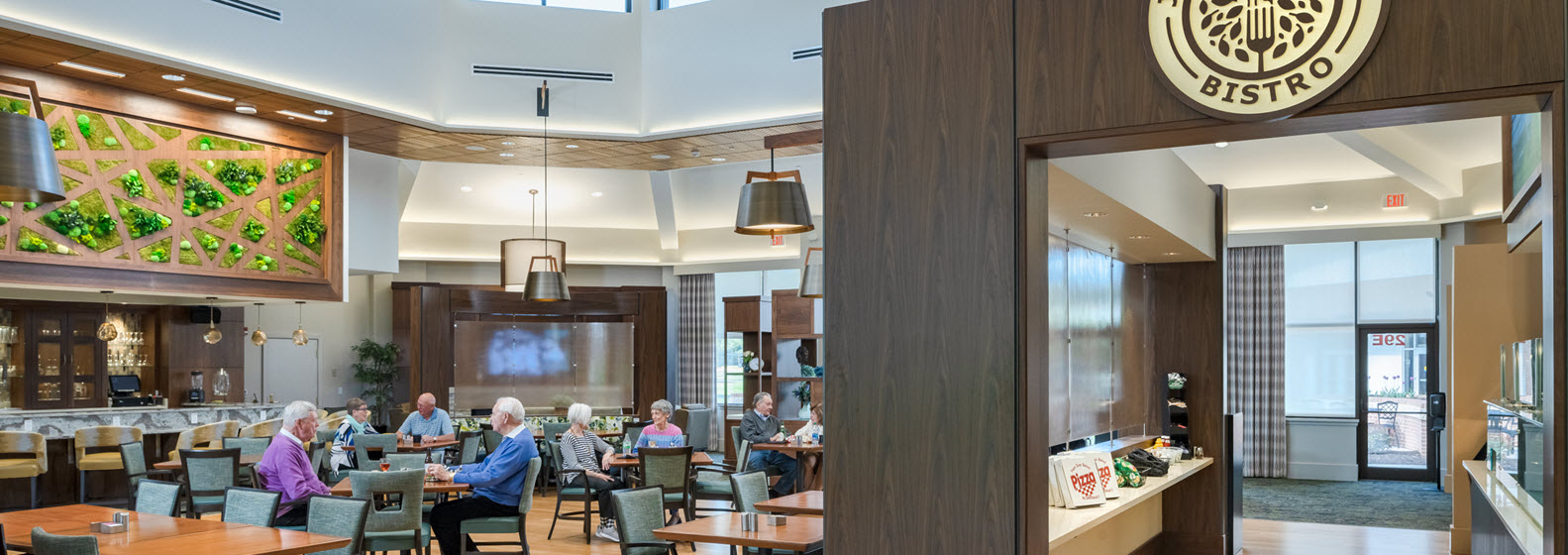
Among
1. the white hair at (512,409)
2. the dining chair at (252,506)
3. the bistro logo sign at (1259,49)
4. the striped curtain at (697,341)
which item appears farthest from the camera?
the striped curtain at (697,341)

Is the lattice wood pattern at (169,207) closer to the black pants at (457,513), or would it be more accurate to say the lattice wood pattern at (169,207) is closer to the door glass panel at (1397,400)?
the black pants at (457,513)

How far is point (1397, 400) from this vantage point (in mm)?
14016

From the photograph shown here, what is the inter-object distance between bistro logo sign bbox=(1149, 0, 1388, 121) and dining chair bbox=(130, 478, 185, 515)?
5.80 metres

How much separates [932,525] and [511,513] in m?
4.28

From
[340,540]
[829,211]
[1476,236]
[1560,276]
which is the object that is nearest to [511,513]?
[340,540]

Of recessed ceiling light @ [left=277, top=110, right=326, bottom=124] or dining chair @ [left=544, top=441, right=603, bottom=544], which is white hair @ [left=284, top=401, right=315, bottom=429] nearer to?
dining chair @ [left=544, top=441, right=603, bottom=544]

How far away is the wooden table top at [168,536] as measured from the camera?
4980 millimetres

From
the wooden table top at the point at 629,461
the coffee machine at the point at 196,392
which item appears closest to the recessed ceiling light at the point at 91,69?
the wooden table top at the point at 629,461

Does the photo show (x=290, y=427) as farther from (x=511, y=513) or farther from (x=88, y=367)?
(x=88, y=367)

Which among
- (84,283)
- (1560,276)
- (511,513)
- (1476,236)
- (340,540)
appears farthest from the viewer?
(1476,236)

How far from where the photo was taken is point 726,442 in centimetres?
1527

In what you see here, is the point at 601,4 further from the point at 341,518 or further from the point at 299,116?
the point at 341,518

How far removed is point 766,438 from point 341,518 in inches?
229

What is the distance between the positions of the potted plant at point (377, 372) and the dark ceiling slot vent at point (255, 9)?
7570mm
